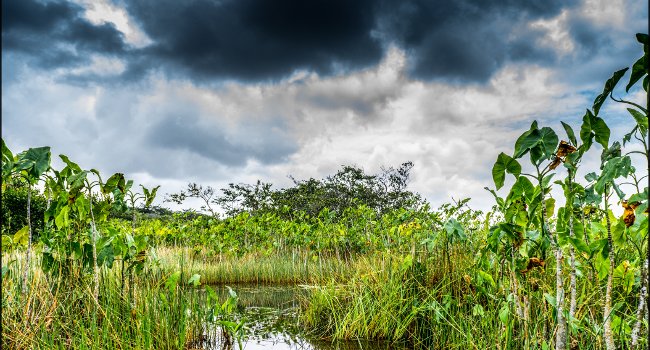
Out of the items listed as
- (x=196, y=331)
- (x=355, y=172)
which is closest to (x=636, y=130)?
(x=196, y=331)

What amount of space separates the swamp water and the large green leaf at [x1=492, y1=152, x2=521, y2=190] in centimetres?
253

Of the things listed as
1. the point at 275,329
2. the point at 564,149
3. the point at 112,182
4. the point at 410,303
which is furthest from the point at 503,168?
the point at 275,329

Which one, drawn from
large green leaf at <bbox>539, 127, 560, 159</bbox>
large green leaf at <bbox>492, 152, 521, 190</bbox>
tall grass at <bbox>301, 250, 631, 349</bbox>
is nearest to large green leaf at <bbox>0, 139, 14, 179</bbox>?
large green leaf at <bbox>492, 152, 521, 190</bbox>

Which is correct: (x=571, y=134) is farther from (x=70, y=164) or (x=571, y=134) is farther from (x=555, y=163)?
(x=70, y=164)

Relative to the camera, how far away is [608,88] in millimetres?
1405

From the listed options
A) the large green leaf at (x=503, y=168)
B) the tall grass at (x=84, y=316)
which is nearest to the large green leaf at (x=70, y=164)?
the tall grass at (x=84, y=316)

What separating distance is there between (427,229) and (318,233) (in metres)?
5.36

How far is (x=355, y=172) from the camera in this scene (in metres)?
20.2

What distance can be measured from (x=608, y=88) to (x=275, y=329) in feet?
13.5

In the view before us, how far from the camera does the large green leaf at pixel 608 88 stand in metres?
1.35

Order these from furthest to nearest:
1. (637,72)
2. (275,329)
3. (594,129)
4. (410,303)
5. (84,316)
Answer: (275,329) → (410,303) → (84,316) → (594,129) → (637,72)

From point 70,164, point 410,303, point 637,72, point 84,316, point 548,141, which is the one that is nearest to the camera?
point 637,72

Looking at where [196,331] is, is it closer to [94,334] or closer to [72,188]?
[94,334]

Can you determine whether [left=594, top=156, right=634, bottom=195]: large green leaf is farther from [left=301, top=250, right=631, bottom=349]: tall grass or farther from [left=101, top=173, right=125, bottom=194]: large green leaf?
[left=101, top=173, right=125, bottom=194]: large green leaf
